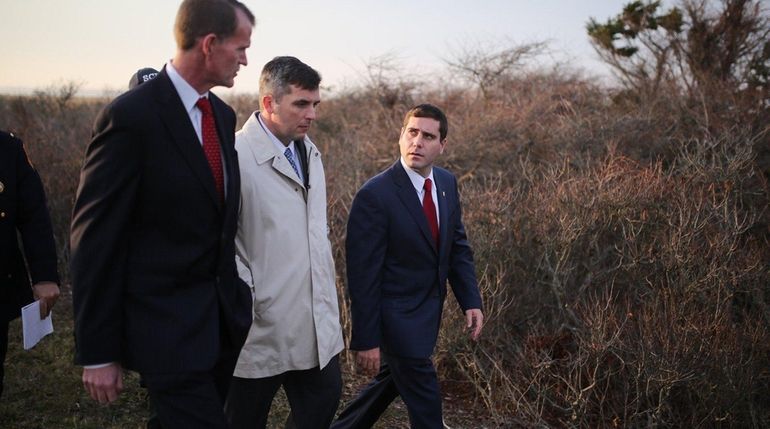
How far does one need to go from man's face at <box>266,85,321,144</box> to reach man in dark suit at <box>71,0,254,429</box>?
2.43 ft

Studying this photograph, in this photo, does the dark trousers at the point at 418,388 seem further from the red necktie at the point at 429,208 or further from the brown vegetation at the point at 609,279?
the brown vegetation at the point at 609,279

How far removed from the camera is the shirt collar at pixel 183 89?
95.0 inches

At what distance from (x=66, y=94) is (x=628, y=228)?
47.6 feet

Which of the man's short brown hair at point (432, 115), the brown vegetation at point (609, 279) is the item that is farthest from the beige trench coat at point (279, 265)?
the brown vegetation at point (609, 279)

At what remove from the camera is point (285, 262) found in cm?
312

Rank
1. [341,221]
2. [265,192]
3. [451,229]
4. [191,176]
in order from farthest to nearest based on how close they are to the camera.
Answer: [341,221] < [451,229] < [265,192] < [191,176]

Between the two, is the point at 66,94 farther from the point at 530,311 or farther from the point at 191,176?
the point at 191,176

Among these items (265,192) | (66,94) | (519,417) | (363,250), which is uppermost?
(66,94)

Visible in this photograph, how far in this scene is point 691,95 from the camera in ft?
36.6

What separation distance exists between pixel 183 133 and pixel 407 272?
5.30ft

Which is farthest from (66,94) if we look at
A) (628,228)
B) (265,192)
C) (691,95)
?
(265,192)

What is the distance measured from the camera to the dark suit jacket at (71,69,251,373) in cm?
221

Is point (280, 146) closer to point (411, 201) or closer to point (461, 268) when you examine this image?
point (411, 201)

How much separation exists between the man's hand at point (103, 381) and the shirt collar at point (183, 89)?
0.85 m
